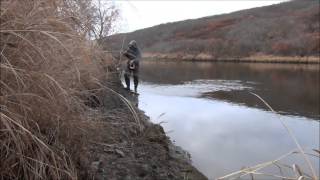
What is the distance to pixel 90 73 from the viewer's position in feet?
12.7

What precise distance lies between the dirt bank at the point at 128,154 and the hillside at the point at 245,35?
40732mm

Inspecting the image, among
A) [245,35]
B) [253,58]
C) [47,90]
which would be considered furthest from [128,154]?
[245,35]

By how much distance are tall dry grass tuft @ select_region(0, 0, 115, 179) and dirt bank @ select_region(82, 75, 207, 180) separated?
1.66 ft

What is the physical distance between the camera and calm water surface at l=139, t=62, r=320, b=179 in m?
8.57

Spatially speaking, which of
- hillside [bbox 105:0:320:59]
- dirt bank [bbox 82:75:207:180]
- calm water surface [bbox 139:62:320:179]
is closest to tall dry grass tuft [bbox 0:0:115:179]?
dirt bank [bbox 82:75:207:180]

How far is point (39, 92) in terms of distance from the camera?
129 inches

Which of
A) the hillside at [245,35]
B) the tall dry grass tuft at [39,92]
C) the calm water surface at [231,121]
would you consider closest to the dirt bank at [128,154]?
the tall dry grass tuft at [39,92]

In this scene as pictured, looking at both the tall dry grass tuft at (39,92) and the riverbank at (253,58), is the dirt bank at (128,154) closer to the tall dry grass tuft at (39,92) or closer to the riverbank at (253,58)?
the tall dry grass tuft at (39,92)

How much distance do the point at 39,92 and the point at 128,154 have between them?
7.58 feet

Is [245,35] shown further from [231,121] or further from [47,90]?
[47,90]

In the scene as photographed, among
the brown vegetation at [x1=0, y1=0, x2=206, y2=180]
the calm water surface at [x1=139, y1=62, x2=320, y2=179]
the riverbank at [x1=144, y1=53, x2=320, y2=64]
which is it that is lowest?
the calm water surface at [x1=139, y1=62, x2=320, y2=179]

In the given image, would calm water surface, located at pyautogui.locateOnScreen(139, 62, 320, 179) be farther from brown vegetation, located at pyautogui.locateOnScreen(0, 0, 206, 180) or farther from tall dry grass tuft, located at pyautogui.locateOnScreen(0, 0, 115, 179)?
tall dry grass tuft, located at pyautogui.locateOnScreen(0, 0, 115, 179)

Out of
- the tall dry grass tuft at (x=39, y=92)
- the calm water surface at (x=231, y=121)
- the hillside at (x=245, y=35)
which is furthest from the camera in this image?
the hillside at (x=245, y=35)

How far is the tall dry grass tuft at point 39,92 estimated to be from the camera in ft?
10.2
